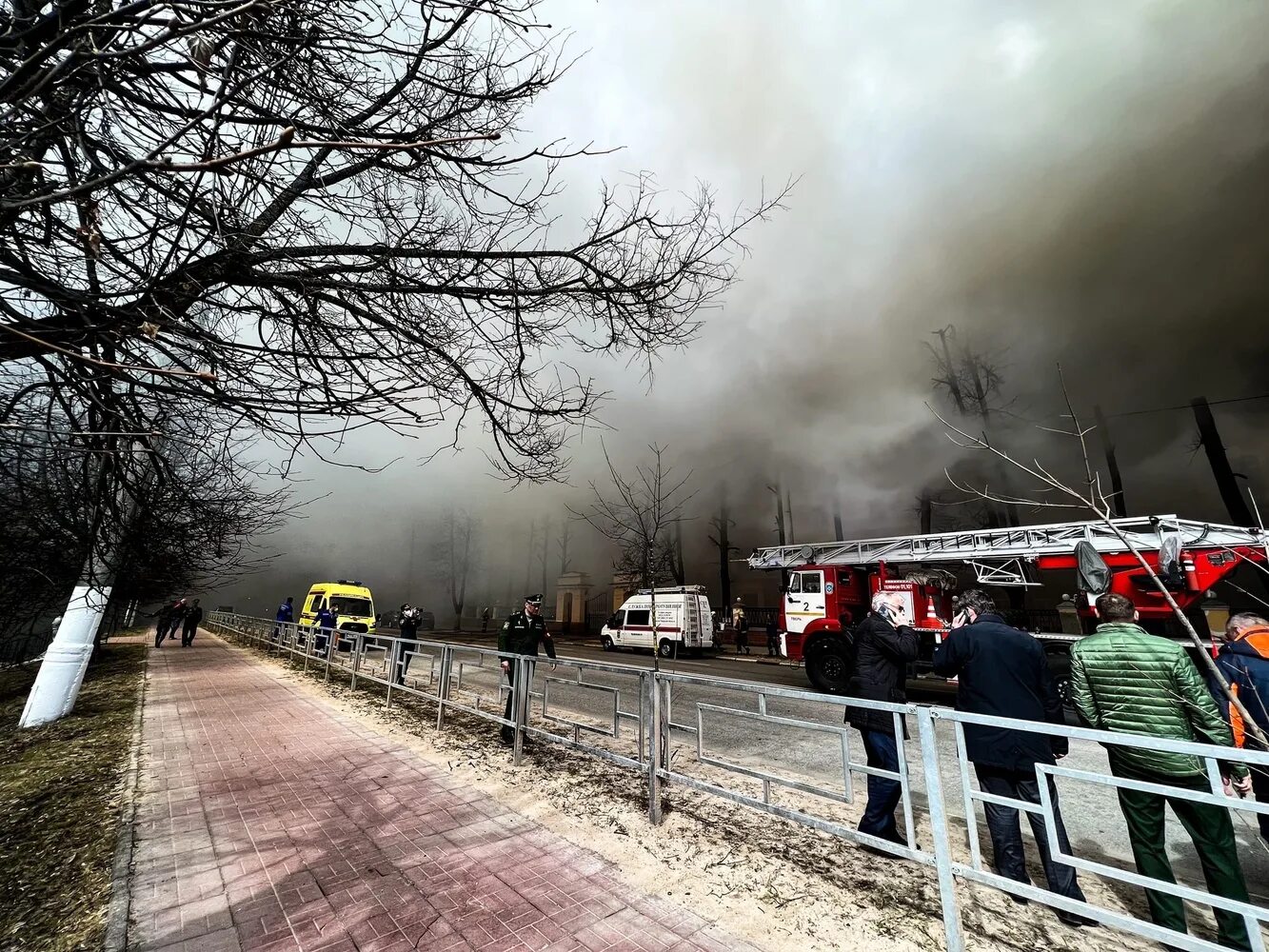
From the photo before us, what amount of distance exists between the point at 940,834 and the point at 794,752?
3.88 meters

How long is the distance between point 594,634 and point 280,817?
1204 inches

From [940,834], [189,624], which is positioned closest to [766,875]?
[940,834]

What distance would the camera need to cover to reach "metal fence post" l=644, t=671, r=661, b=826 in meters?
3.74

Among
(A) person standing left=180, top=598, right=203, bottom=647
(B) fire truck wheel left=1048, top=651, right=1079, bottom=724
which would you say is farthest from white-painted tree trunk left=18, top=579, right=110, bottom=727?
(A) person standing left=180, top=598, right=203, bottom=647

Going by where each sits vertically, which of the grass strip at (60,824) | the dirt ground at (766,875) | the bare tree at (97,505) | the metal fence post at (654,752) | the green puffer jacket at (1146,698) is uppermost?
the bare tree at (97,505)

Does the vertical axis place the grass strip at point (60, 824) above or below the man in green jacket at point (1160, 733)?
below

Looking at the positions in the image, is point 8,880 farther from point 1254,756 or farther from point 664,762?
point 1254,756

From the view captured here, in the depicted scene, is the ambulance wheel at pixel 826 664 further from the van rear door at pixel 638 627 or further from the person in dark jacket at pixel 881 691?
the van rear door at pixel 638 627

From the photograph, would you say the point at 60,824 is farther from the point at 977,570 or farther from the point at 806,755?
the point at 977,570

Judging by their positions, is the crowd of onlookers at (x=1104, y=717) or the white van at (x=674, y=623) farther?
the white van at (x=674, y=623)

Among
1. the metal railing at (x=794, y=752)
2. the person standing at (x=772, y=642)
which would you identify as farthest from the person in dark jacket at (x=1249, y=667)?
the person standing at (x=772, y=642)

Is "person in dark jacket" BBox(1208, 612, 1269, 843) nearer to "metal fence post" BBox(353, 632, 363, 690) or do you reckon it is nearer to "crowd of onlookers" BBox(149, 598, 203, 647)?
"metal fence post" BBox(353, 632, 363, 690)

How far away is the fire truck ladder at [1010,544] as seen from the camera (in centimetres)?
815

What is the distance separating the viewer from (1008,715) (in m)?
3.17
